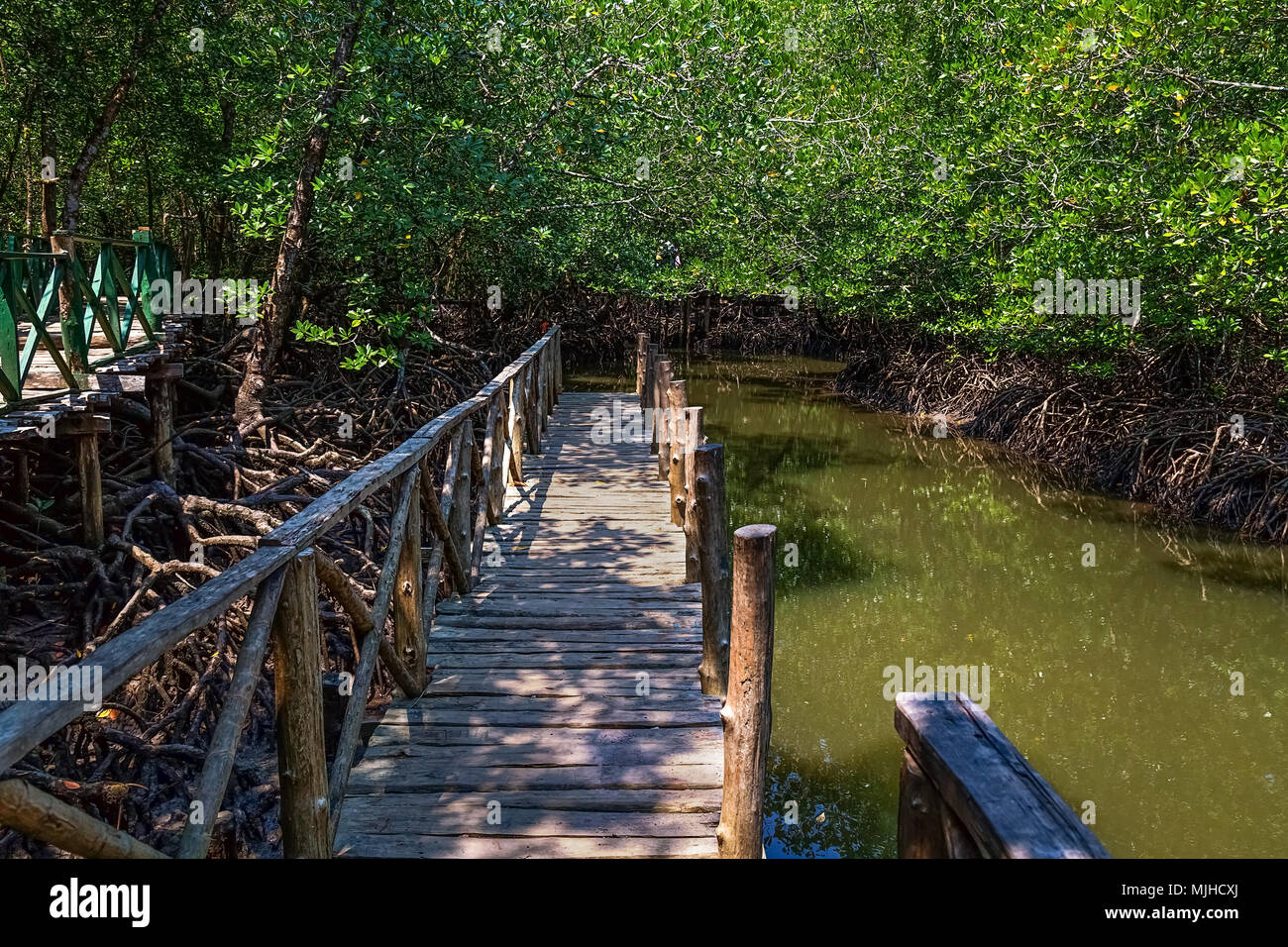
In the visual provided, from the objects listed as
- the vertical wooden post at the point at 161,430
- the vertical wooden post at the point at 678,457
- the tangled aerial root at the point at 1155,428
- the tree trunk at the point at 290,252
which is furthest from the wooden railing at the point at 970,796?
the tangled aerial root at the point at 1155,428

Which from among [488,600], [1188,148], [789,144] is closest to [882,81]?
[789,144]

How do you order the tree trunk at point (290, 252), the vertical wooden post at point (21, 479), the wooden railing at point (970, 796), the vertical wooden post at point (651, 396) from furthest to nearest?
the vertical wooden post at point (651, 396) < the tree trunk at point (290, 252) < the vertical wooden post at point (21, 479) < the wooden railing at point (970, 796)

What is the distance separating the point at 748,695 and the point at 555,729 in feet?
4.68

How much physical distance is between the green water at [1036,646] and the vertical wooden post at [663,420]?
5.42 ft

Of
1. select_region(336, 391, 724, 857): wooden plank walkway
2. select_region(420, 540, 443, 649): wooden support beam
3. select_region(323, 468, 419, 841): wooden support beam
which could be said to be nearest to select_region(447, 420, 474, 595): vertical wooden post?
select_region(336, 391, 724, 857): wooden plank walkway

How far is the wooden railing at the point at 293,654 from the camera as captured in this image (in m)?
1.65

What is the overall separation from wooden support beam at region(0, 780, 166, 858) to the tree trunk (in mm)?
7173

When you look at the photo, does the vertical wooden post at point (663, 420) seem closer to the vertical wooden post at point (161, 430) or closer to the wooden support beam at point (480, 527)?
the wooden support beam at point (480, 527)

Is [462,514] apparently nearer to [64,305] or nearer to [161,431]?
[64,305]

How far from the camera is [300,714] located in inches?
109

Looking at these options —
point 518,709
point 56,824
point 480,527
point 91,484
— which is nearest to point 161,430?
point 91,484

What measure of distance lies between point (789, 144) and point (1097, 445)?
6.92 meters

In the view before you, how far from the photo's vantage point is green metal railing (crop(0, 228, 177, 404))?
547 cm

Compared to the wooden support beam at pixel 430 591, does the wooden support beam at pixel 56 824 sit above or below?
above
